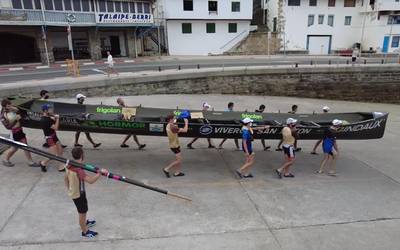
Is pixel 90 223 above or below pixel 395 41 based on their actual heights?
below

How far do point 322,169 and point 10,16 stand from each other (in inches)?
1031

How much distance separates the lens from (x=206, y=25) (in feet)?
121

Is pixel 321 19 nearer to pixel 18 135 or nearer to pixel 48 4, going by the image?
pixel 48 4

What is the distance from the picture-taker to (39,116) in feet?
27.7

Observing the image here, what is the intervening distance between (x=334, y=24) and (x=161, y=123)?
123 feet

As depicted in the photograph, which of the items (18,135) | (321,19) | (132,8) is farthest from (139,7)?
(18,135)

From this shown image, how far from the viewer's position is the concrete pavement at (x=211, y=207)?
5.87 meters

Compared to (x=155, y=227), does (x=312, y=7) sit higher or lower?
higher

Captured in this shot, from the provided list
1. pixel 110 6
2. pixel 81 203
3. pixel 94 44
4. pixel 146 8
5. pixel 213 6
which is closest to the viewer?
pixel 81 203

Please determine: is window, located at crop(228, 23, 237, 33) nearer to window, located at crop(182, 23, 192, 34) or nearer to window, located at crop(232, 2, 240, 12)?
window, located at crop(232, 2, 240, 12)

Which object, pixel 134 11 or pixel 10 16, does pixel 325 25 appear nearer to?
pixel 134 11

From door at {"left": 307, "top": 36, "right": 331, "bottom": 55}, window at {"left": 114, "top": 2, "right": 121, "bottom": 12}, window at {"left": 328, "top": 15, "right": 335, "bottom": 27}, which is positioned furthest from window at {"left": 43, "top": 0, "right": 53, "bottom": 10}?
window at {"left": 328, "top": 15, "right": 335, "bottom": 27}

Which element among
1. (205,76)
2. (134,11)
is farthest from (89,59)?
(205,76)

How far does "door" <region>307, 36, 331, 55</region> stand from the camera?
3953cm
